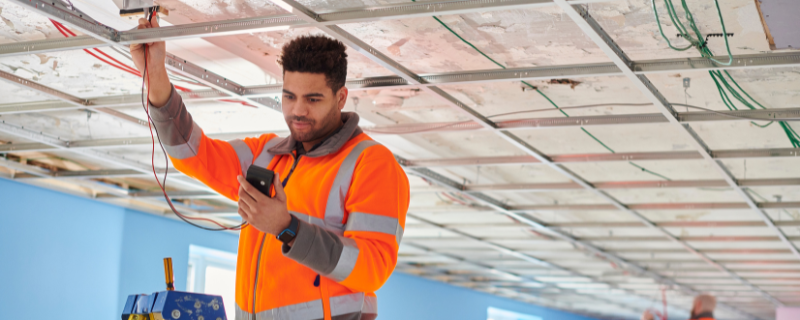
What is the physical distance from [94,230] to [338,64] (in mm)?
5627

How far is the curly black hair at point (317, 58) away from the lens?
1.38 m

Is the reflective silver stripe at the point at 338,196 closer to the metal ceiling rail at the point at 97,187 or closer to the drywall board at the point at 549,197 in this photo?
the metal ceiling rail at the point at 97,187

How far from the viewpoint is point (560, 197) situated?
21.9ft

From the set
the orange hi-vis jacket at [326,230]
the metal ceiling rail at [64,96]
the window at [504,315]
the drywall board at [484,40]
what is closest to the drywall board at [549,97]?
the drywall board at [484,40]

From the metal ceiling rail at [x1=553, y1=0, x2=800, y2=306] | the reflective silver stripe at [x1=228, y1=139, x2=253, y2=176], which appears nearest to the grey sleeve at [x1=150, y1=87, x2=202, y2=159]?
the reflective silver stripe at [x1=228, y1=139, x2=253, y2=176]

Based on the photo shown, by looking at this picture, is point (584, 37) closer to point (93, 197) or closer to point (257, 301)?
point (257, 301)

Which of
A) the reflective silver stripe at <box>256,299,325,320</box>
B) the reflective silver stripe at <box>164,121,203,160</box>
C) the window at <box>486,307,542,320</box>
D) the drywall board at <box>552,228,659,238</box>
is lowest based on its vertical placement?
the window at <box>486,307,542,320</box>

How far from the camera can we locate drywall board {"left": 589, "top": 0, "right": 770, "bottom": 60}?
307 cm

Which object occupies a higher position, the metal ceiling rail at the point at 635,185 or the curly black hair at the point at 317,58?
the metal ceiling rail at the point at 635,185

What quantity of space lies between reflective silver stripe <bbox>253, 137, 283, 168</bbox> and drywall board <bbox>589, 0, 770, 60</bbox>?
1.93m

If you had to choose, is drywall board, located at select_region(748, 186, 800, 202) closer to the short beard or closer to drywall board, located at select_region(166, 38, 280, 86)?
drywall board, located at select_region(166, 38, 280, 86)

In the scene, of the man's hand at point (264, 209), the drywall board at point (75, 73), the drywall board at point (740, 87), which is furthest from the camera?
the drywall board at point (75, 73)

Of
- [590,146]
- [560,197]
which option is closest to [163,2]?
[590,146]

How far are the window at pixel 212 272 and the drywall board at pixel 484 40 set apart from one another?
432 cm
